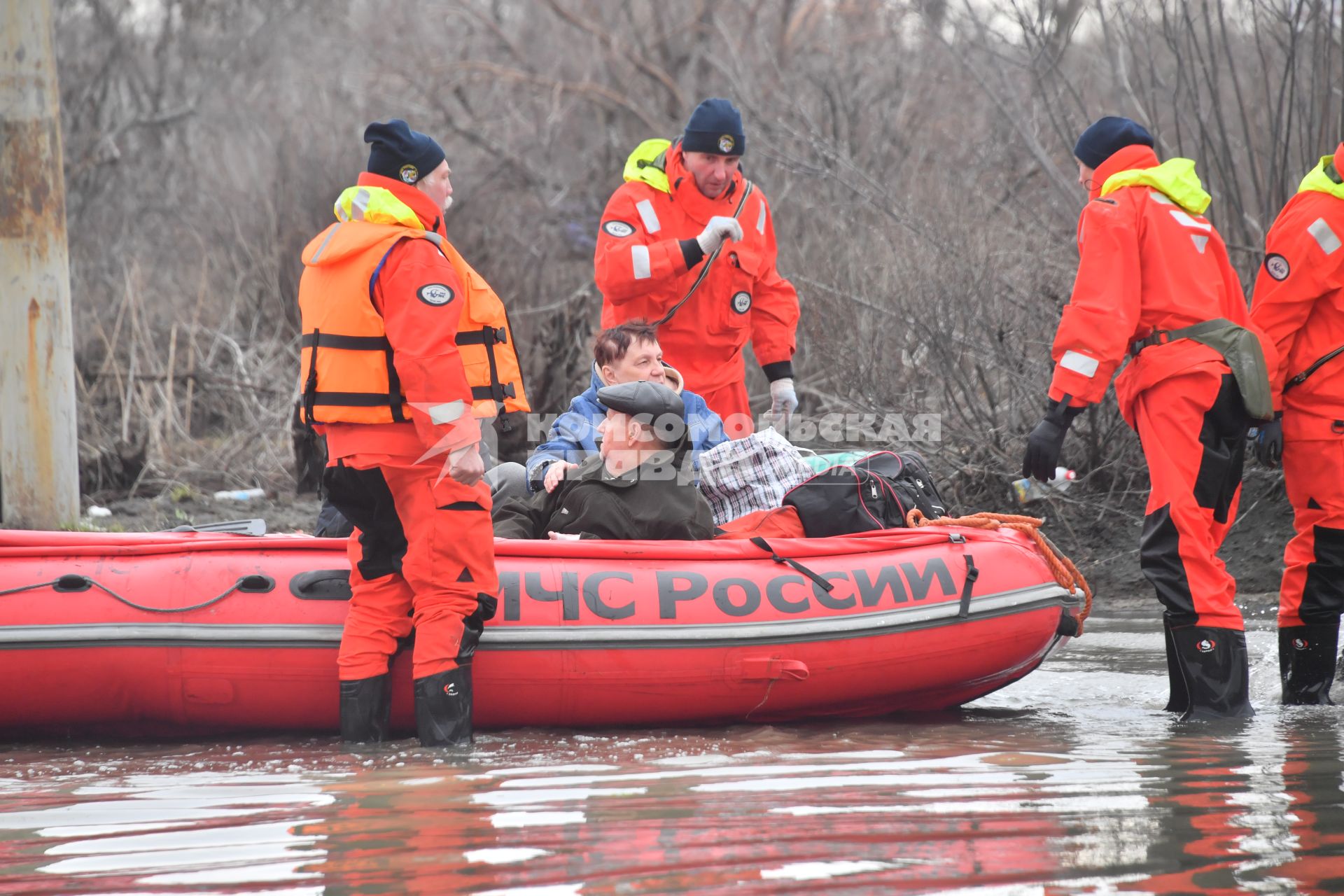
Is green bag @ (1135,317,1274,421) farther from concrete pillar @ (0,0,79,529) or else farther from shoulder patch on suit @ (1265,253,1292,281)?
concrete pillar @ (0,0,79,529)

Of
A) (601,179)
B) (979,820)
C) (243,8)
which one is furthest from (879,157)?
(243,8)

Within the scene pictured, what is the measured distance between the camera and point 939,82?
36.4 ft

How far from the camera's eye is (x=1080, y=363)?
3.84 meters

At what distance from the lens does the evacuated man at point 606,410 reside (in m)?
4.41

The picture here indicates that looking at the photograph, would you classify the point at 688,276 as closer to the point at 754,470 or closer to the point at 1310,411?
the point at 754,470

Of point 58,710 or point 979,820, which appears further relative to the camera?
point 58,710

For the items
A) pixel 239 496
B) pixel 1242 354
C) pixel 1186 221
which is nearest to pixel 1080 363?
pixel 1242 354

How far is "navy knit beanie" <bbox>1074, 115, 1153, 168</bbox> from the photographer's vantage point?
4.10m

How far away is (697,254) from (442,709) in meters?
1.96

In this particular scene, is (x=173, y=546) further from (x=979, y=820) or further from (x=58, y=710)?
(x=979, y=820)

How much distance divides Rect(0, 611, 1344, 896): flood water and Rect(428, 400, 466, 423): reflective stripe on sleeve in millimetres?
838

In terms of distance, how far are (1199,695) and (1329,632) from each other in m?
0.55

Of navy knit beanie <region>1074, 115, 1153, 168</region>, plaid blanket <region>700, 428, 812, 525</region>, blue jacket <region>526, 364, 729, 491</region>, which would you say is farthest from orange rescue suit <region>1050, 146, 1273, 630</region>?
blue jacket <region>526, 364, 729, 491</region>

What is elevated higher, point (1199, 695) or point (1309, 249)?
point (1309, 249)
